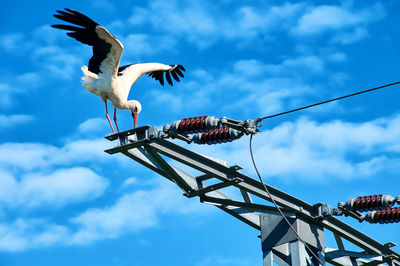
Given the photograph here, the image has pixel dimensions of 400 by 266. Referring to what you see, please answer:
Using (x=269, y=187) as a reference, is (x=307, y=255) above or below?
below

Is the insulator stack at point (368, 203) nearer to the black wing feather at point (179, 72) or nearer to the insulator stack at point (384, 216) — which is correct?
the insulator stack at point (384, 216)

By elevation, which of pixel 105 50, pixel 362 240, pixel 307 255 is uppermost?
pixel 105 50

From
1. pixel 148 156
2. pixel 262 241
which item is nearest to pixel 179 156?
pixel 148 156

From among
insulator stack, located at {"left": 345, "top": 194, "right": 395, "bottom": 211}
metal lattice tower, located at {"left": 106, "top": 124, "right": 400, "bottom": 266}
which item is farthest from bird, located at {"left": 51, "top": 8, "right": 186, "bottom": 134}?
insulator stack, located at {"left": 345, "top": 194, "right": 395, "bottom": 211}

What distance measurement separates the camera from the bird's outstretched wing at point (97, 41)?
36.0 ft

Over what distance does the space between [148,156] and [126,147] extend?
0.57m

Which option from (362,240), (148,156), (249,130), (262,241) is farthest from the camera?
(362,240)

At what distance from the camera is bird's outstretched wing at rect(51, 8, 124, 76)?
10984mm

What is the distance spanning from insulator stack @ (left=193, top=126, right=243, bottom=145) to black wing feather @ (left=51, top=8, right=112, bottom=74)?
9.24 ft

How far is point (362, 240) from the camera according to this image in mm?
11695

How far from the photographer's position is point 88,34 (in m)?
11.2

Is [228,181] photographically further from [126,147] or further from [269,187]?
[126,147]

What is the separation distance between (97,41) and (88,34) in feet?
0.70

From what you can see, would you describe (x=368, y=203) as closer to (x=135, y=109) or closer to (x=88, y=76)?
(x=135, y=109)
